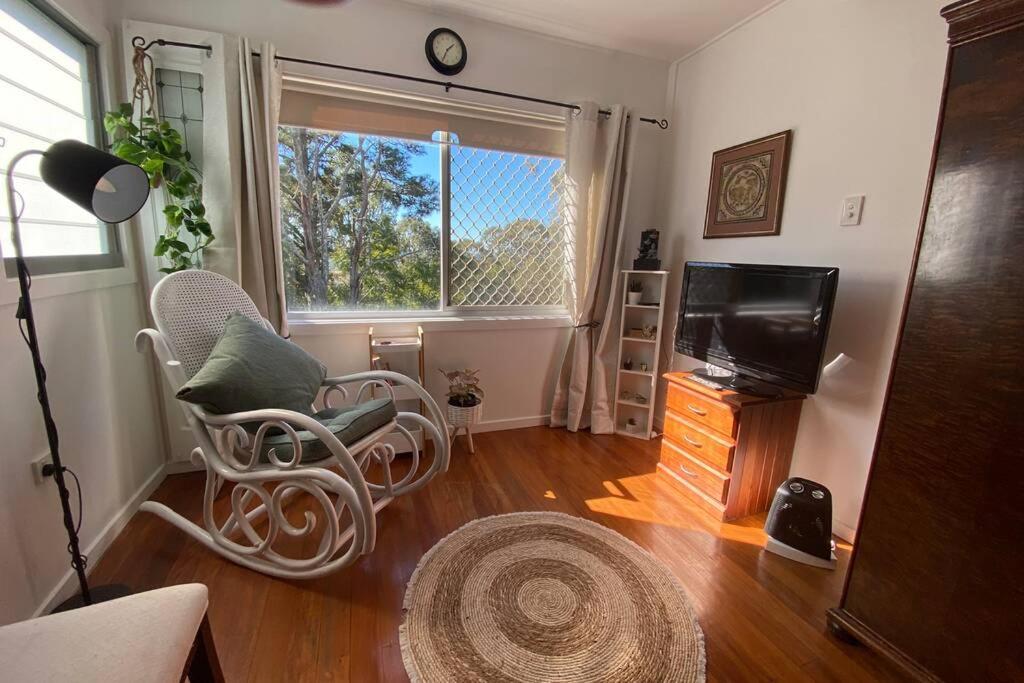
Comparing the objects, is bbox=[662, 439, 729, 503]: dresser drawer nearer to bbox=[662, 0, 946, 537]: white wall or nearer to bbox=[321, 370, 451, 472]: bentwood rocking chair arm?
bbox=[662, 0, 946, 537]: white wall

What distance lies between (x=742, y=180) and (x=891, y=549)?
70.7 inches

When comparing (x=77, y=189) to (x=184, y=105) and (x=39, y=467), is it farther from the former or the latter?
(x=184, y=105)

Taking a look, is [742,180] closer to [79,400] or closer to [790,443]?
[790,443]

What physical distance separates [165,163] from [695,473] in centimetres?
282

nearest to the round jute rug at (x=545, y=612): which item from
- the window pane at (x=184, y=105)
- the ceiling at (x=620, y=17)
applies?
the window pane at (x=184, y=105)

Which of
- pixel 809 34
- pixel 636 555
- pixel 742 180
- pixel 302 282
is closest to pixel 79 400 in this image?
pixel 302 282

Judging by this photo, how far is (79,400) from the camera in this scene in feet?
4.94

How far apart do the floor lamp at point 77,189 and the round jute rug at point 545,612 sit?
3.34 ft

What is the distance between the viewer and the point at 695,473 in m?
2.06

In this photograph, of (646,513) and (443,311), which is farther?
(443,311)

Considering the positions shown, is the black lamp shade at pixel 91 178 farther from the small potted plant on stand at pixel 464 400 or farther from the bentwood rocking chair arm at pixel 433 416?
the small potted plant on stand at pixel 464 400

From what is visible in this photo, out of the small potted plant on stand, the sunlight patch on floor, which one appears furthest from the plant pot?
the sunlight patch on floor

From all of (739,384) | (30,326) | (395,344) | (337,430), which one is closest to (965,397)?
(739,384)

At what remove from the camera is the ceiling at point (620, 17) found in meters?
2.13
